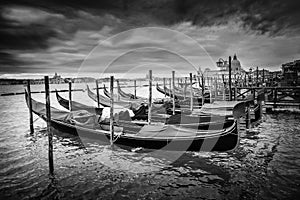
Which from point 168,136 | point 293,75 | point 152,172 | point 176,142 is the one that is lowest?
point 152,172

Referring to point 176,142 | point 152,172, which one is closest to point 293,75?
point 176,142

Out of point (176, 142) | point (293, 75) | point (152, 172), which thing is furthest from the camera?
point (293, 75)

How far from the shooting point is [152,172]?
5.41 m

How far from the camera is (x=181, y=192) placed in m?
4.41

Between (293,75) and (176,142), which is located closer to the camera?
(176,142)

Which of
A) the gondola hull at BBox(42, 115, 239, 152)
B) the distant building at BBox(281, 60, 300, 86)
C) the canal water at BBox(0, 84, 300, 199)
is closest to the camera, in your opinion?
the canal water at BBox(0, 84, 300, 199)

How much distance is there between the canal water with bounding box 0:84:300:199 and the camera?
14.4 ft

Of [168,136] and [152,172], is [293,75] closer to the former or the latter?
[168,136]

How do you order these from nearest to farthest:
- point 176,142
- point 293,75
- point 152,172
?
point 152,172 < point 176,142 < point 293,75

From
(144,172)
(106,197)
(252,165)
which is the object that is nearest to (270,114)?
(252,165)

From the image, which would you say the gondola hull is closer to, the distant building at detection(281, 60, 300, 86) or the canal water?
the canal water

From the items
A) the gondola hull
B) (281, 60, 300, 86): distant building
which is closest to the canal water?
the gondola hull

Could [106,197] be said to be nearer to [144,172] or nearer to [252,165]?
[144,172]

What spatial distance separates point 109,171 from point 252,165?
4112mm
